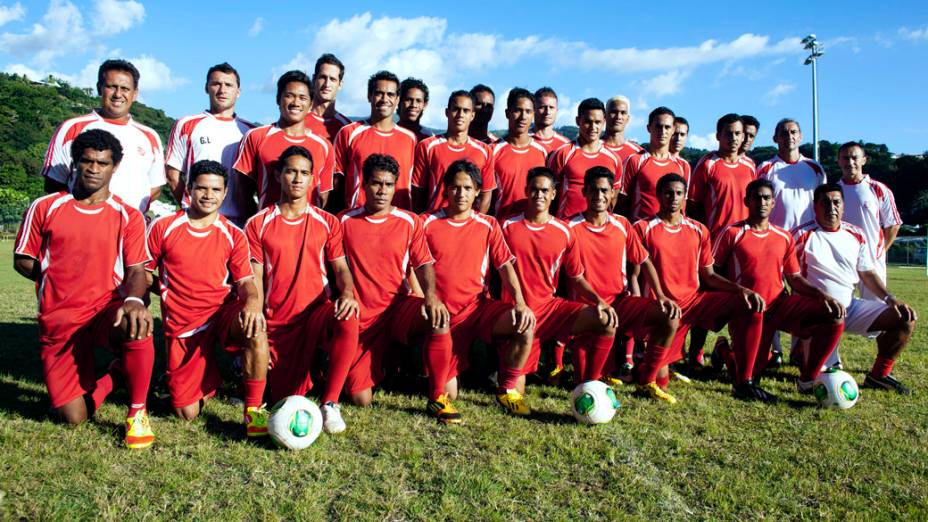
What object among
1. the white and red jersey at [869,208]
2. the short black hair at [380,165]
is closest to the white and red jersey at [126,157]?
the short black hair at [380,165]

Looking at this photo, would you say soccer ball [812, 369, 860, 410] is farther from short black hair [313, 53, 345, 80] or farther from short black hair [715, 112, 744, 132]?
short black hair [313, 53, 345, 80]

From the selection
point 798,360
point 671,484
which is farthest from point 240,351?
point 798,360

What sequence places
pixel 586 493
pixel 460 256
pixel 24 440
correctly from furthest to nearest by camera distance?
pixel 460 256
pixel 24 440
pixel 586 493

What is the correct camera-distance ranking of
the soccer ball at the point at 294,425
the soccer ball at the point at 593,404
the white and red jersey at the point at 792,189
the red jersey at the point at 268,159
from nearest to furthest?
the soccer ball at the point at 294,425, the soccer ball at the point at 593,404, the red jersey at the point at 268,159, the white and red jersey at the point at 792,189

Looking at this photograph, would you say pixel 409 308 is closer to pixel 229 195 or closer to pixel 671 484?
pixel 229 195

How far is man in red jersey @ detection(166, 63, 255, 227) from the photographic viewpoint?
4.89 meters

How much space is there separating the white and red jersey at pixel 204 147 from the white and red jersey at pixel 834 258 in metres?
4.80

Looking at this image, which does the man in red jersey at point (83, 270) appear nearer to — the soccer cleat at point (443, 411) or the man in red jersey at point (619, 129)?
the soccer cleat at point (443, 411)

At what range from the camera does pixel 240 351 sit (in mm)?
4066

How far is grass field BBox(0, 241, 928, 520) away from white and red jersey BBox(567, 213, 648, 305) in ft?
3.40

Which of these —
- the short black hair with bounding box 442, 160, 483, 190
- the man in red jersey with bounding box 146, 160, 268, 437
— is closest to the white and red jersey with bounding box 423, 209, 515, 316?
the short black hair with bounding box 442, 160, 483, 190

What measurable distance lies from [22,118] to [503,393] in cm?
9218

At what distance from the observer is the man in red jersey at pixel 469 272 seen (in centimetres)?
449

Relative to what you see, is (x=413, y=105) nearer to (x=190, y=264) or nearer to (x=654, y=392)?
(x=190, y=264)
